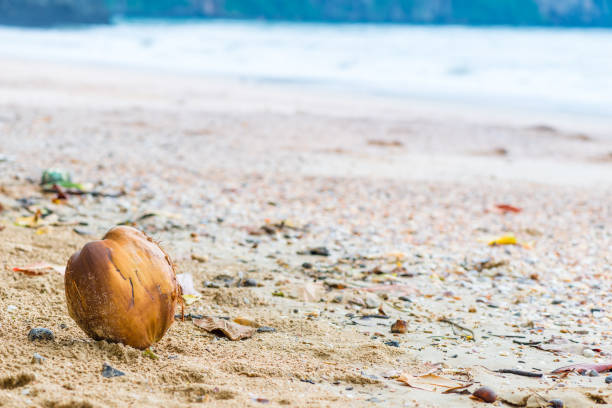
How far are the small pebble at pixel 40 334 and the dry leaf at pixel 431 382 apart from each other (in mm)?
1270

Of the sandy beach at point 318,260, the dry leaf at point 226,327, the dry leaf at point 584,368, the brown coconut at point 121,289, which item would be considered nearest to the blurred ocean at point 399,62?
the sandy beach at point 318,260

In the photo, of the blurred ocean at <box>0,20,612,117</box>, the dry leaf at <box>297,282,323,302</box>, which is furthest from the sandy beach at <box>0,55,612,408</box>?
the blurred ocean at <box>0,20,612,117</box>

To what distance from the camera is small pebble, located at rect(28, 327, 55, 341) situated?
2488 mm

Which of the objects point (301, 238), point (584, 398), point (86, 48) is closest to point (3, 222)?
point (301, 238)

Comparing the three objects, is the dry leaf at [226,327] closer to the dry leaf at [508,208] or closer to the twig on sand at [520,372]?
the twig on sand at [520,372]

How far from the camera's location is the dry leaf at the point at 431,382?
2355 millimetres

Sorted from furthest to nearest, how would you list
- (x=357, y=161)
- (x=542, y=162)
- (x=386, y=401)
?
(x=542, y=162) < (x=357, y=161) < (x=386, y=401)

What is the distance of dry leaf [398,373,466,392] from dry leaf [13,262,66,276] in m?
1.79

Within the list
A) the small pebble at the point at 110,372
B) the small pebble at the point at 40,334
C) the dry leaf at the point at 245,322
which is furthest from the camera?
the dry leaf at the point at 245,322

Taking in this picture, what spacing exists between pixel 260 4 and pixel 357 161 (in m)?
56.5

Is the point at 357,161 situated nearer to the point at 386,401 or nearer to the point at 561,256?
the point at 561,256

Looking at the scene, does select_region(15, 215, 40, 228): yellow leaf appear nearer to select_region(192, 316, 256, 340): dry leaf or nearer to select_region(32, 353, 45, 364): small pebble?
select_region(192, 316, 256, 340): dry leaf

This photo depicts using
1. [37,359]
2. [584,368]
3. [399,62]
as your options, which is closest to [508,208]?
[584,368]

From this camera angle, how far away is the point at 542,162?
30.1 ft
